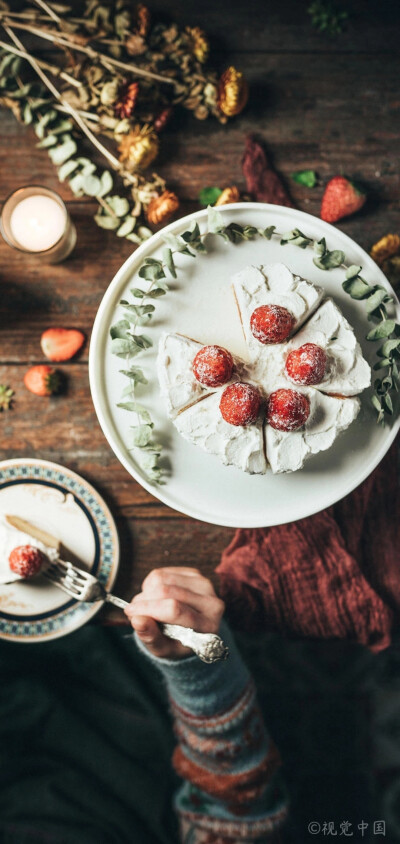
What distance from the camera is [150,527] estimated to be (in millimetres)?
1296

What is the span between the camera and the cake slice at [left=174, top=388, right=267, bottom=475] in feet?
3.06

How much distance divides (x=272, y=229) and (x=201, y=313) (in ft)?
0.57

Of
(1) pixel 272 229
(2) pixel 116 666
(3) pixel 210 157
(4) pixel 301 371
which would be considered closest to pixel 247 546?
(2) pixel 116 666

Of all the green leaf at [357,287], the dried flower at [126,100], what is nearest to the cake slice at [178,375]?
the green leaf at [357,287]

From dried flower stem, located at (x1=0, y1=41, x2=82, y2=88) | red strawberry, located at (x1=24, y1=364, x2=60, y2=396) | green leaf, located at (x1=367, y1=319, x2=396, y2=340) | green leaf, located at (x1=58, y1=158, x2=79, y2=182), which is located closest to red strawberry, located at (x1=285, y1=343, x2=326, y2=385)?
green leaf, located at (x1=367, y1=319, x2=396, y2=340)

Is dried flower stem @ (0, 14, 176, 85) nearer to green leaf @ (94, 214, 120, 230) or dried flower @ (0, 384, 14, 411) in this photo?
green leaf @ (94, 214, 120, 230)

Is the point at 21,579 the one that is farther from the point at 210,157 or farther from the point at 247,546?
the point at 210,157

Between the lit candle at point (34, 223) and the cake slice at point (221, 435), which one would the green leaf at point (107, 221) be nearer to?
the lit candle at point (34, 223)

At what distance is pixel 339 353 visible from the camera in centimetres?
94

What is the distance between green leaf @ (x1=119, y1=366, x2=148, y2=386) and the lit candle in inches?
15.1

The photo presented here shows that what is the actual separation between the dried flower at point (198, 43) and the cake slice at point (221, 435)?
75cm

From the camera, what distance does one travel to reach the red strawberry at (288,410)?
893 mm

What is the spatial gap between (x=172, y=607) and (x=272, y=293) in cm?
57

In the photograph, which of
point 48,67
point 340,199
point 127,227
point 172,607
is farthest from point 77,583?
point 48,67
